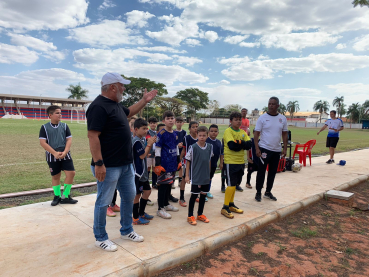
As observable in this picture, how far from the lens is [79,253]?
2.86 meters

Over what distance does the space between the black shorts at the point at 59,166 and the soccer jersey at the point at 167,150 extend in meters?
1.88

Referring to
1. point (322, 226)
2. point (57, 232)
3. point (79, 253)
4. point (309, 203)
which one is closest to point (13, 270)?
point (79, 253)

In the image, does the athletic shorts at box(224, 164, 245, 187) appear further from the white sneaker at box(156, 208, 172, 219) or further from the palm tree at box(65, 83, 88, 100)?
the palm tree at box(65, 83, 88, 100)

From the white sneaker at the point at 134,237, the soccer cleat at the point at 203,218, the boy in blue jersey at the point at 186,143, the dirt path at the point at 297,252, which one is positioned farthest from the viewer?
the boy in blue jersey at the point at 186,143

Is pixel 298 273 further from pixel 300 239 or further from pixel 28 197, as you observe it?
pixel 28 197

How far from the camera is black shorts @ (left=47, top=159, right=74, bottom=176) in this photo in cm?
452

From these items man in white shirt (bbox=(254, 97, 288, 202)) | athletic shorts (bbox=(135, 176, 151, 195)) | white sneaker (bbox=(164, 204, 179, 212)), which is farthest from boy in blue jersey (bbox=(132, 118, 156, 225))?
man in white shirt (bbox=(254, 97, 288, 202))

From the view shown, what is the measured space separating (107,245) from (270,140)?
11.7ft

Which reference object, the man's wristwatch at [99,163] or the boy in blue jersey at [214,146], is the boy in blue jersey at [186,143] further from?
the man's wristwatch at [99,163]

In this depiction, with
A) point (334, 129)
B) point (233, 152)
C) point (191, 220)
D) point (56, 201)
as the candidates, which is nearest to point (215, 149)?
point (233, 152)

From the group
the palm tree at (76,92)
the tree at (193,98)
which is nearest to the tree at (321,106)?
the tree at (193,98)

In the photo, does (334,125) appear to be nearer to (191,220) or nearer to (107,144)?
(191,220)

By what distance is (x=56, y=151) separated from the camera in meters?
4.49

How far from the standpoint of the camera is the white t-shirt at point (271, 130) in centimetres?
498
